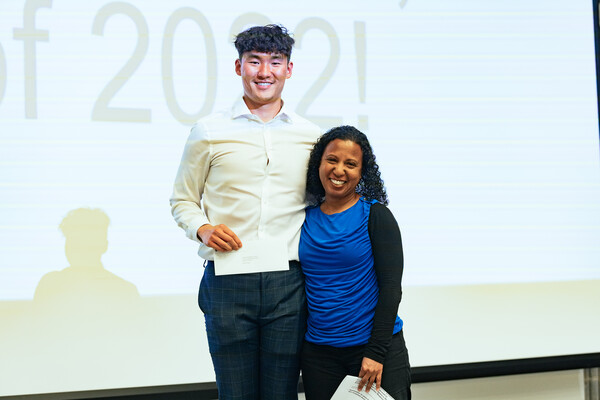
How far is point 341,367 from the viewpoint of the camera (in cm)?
142

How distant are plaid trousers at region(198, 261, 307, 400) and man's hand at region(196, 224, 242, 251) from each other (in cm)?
9

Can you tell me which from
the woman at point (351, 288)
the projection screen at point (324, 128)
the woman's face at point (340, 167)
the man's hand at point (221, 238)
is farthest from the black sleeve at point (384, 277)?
the projection screen at point (324, 128)

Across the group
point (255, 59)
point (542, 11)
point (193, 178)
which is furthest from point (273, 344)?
point (542, 11)

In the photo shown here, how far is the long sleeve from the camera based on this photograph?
1475 millimetres

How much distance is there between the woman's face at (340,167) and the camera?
141cm

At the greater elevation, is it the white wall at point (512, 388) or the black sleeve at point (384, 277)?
the black sleeve at point (384, 277)

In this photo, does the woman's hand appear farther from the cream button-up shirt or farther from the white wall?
the white wall

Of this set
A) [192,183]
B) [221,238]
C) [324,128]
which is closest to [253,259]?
[221,238]

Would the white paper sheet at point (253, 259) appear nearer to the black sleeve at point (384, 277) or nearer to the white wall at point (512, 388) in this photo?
the black sleeve at point (384, 277)

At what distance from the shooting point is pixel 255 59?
1483mm

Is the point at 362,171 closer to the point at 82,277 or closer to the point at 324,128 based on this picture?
the point at 324,128

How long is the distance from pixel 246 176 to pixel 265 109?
8.4 inches

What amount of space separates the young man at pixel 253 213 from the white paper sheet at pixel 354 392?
0.15 metres

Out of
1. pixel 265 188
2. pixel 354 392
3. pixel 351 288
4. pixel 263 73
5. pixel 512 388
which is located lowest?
pixel 512 388
